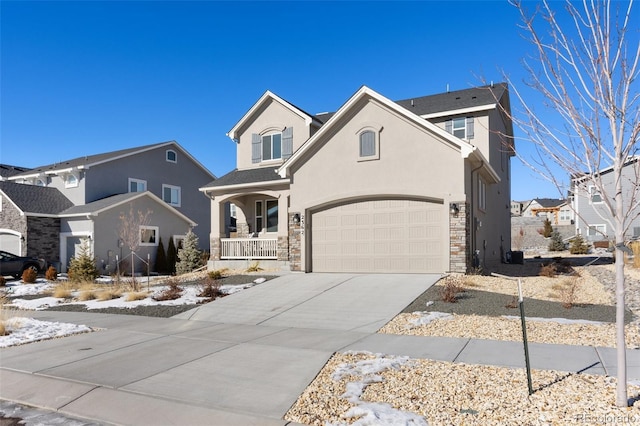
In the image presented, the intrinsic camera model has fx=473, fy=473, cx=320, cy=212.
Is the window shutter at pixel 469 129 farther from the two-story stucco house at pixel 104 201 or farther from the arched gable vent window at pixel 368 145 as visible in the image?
the two-story stucco house at pixel 104 201

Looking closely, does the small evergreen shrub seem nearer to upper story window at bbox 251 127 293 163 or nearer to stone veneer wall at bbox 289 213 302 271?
upper story window at bbox 251 127 293 163

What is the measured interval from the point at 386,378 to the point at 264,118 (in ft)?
61.0

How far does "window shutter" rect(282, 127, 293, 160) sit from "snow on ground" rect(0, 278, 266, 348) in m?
8.04

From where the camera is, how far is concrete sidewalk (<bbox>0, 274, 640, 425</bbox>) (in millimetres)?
5668

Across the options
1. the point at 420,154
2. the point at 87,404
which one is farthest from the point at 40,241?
the point at 87,404

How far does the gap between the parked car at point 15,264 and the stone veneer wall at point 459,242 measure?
67.8 ft

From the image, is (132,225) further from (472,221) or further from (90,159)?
(472,221)

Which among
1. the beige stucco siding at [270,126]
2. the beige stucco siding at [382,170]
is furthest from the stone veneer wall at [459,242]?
the beige stucco siding at [270,126]

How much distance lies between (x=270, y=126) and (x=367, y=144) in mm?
7416

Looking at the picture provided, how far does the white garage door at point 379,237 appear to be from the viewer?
51.9 feet

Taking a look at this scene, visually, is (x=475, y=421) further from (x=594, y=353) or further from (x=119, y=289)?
(x=119, y=289)

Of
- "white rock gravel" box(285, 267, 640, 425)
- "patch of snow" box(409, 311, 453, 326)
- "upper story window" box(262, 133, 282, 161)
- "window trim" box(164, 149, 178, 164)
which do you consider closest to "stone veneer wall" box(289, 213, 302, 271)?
"upper story window" box(262, 133, 282, 161)

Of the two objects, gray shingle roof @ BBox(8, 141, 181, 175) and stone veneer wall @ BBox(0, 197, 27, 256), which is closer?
stone veneer wall @ BBox(0, 197, 27, 256)

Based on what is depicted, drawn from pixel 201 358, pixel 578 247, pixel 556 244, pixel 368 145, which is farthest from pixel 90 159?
pixel 556 244
